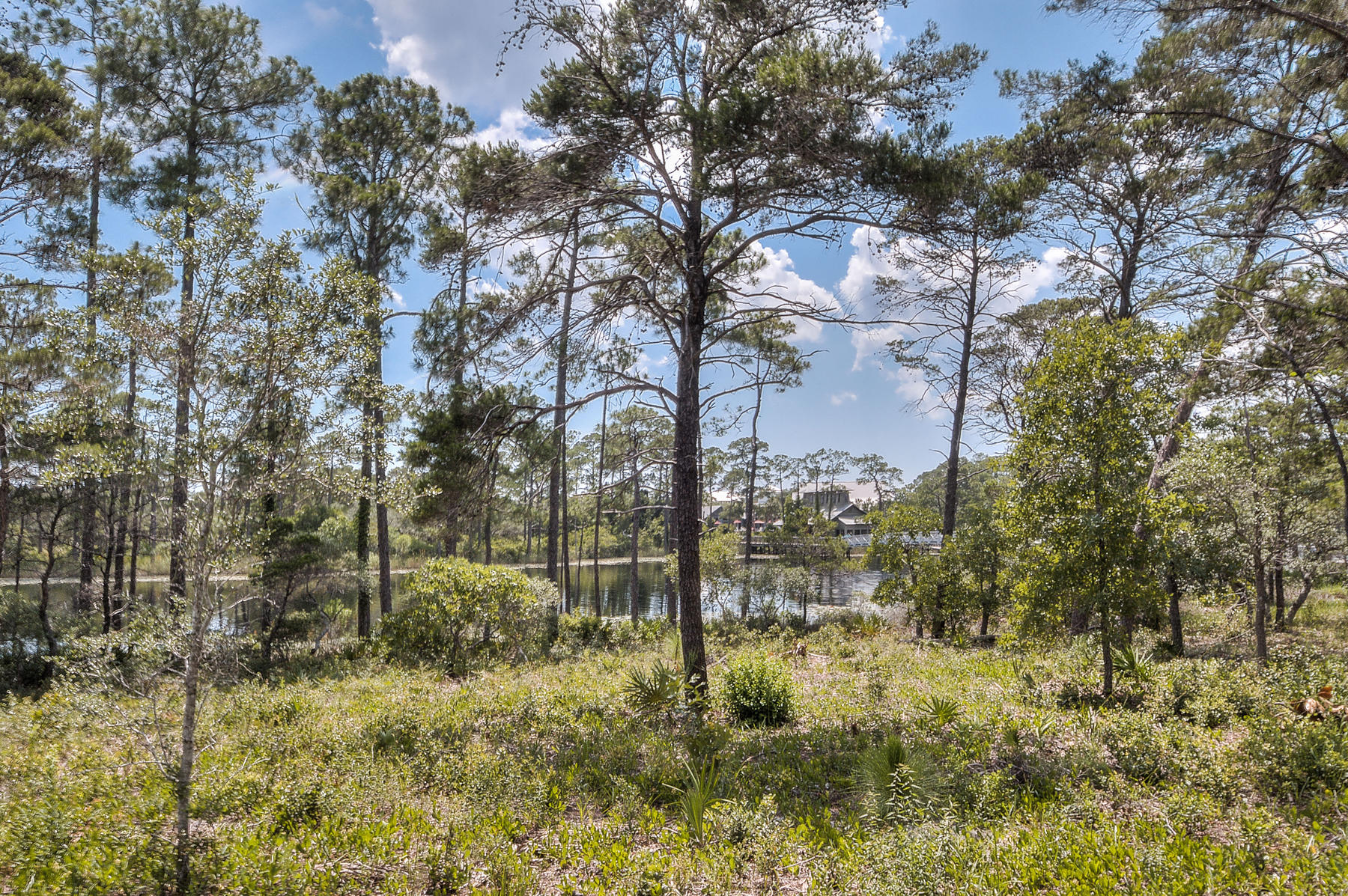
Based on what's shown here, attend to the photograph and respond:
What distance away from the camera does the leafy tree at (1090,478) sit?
7.15 metres

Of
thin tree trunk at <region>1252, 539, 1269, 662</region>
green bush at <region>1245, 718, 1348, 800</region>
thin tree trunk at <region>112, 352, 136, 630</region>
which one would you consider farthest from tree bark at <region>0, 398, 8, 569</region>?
thin tree trunk at <region>1252, 539, 1269, 662</region>

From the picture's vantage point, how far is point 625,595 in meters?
39.7

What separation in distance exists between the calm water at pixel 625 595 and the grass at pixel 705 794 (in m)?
1.64

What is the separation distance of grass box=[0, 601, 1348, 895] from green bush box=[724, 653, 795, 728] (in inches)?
9.8

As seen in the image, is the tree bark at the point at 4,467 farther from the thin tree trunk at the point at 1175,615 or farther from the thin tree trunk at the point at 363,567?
the thin tree trunk at the point at 1175,615

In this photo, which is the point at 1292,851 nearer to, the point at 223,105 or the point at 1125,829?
the point at 1125,829

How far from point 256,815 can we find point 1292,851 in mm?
7397

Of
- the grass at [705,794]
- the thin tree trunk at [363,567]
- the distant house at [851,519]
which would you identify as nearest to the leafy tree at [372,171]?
the thin tree trunk at [363,567]

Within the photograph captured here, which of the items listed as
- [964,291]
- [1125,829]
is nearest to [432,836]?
[1125,829]

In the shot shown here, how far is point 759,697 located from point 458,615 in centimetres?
682

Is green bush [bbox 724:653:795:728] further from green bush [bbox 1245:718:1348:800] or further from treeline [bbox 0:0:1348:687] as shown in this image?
green bush [bbox 1245:718:1348:800]

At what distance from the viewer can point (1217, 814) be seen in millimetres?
4578

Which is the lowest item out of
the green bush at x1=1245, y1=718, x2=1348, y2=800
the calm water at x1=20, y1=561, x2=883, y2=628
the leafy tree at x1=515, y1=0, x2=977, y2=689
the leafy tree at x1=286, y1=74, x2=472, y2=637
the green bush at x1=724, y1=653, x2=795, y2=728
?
the calm water at x1=20, y1=561, x2=883, y2=628

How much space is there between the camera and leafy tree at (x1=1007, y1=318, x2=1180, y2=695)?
7152mm
